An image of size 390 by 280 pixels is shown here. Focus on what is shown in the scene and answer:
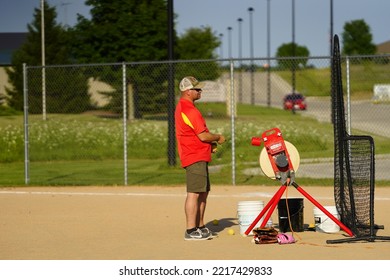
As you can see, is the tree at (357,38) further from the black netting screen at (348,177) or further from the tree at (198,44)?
the black netting screen at (348,177)

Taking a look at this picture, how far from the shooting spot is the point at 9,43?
50.0 metres

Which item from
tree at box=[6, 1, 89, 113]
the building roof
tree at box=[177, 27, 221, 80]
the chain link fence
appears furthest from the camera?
tree at box=[177, 27, 221, 80]

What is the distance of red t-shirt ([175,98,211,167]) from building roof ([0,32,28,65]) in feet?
118

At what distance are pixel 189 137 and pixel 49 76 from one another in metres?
25.4

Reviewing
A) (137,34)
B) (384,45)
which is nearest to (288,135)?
(137,34)

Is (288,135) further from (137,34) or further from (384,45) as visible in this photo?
(384,45)

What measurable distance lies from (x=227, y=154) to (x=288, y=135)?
1.70 meters

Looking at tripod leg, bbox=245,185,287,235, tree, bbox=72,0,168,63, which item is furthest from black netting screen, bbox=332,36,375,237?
tree, bbox=72,0,168,63

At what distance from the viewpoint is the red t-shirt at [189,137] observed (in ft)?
37.9

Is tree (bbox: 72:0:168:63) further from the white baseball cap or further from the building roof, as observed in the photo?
the white baseball cap

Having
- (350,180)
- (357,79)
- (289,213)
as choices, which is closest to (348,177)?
(350,180)

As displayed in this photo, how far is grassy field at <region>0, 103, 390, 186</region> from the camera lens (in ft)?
69.6

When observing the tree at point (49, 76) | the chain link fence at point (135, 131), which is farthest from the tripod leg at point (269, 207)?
the tree at point (49, 76)

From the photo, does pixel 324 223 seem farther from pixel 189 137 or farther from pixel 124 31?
pixel 124 31
